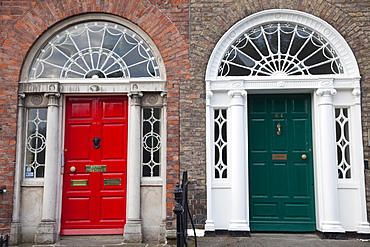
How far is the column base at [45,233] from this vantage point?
6273mm

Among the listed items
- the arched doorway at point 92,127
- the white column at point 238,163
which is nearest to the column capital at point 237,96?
the white column at point 238,163

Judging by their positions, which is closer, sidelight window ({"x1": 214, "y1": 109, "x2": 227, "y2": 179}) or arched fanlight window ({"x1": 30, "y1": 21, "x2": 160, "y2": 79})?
sidelight window ({"x1": 214, "y1": 109, "x2": 227, "y2": 179})

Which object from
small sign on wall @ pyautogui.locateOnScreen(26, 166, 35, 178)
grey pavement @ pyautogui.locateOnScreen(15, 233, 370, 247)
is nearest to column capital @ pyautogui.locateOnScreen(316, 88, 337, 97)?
grey pavement @ pyautogui.locateOnScreen(15, 233, 370, 247)

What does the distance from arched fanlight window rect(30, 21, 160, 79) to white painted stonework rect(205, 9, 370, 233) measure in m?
1.40

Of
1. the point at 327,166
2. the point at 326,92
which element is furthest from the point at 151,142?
the point at 326,92

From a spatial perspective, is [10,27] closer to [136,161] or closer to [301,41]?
[136,161]

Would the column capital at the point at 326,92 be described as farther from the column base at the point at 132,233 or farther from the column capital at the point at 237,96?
the column base at the point at 132,233

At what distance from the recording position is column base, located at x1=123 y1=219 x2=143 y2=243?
6.27 meters

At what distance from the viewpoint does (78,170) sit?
6676mm

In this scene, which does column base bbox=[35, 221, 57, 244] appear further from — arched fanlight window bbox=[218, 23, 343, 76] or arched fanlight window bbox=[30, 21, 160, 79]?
arched fanlight window bbox=[218, 23, 343, 76]

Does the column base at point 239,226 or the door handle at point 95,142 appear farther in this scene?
the door handle at point 95,142

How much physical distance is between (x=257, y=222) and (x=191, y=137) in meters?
1.96

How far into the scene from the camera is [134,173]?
21.1ft

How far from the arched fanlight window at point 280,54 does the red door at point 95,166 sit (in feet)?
7.50
